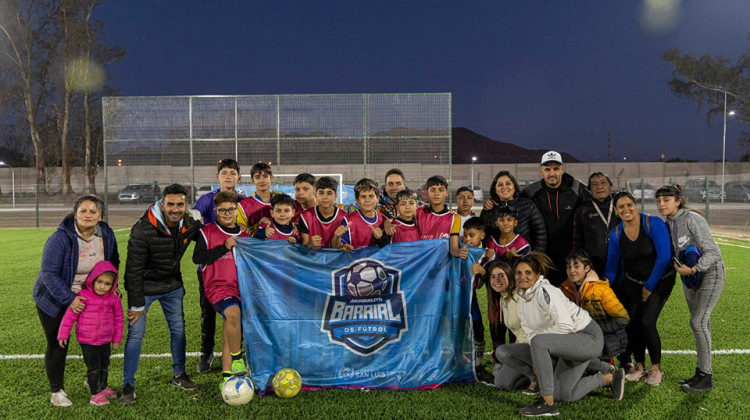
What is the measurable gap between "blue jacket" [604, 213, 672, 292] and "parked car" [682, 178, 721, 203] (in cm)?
1854

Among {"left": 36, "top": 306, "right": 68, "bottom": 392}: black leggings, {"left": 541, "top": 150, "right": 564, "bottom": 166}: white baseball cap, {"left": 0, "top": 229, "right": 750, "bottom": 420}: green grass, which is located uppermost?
{"left": 541, "top": 150, "right": 564, "bottom": 166}: white baseball cap

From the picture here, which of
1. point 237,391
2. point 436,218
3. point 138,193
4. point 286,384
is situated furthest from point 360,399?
point 138,193

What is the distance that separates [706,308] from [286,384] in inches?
135

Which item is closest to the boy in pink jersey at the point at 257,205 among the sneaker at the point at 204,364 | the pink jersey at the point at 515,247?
the sneaker at the point at 204,364

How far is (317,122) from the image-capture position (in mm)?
16328

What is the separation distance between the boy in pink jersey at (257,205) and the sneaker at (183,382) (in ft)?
4.64

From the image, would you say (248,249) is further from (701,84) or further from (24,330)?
(701,84)

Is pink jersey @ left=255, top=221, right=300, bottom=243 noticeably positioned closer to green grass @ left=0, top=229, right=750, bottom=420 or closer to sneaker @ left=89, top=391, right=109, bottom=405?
green grass @ left=0, top=229, right=750, bottom=420

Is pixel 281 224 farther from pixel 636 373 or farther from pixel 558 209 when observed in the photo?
pixel 636 373

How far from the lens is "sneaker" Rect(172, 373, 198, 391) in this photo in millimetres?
4355

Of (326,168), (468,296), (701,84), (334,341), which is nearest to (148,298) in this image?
(334,341)

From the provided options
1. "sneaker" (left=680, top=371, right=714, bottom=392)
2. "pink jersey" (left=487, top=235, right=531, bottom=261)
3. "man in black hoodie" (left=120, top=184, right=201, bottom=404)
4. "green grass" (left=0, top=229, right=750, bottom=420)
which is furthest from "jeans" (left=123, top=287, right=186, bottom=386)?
"sneaker" (left=680, top=371, right=714, bottom=392)

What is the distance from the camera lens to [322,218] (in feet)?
15.9

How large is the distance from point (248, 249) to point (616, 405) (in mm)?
3148
